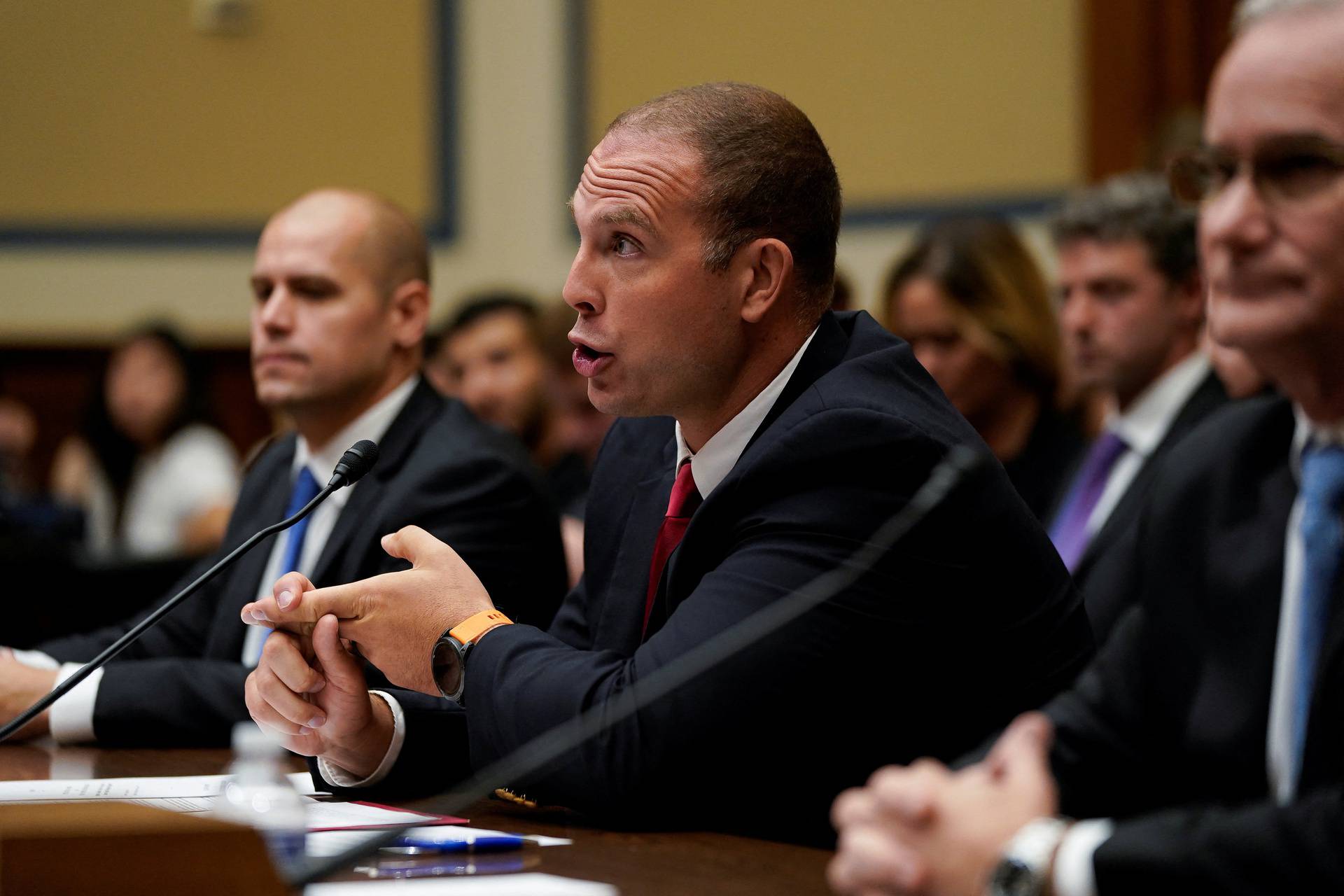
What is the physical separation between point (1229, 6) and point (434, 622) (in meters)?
5.27

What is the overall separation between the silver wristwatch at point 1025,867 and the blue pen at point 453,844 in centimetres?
54

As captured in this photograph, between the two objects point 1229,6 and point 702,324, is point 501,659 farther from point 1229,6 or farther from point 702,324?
point 1229,6

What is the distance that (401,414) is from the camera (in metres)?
2.82

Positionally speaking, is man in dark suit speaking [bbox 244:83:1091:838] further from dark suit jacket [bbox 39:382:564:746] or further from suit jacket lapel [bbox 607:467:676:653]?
dark suit jacket [bbox 39:382:564:746]

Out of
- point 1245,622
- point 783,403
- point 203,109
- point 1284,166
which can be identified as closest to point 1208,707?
point 1245,622

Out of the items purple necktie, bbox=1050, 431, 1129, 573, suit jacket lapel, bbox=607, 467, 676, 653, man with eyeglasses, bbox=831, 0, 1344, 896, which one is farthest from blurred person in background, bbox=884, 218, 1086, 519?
man with eyeglasses, bbox=831, 0, 1344, 896

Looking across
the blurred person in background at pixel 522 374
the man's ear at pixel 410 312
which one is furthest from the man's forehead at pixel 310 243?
the blurred person in background at pixel 522 374

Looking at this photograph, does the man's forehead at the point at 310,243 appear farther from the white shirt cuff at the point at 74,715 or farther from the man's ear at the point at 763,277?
the man's ear at the point at 763,277

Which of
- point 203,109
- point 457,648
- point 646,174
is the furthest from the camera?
point 203,109

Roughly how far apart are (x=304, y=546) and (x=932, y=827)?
1807 mm

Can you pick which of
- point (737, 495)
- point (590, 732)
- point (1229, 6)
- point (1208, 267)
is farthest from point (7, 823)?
point (1229, 6)

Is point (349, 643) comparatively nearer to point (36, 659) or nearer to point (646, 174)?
point (646, 174)

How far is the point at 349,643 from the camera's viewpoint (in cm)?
189

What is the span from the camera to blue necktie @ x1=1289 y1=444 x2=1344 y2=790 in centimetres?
122
